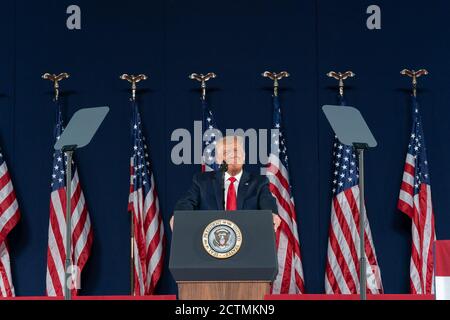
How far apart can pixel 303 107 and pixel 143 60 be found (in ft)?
5.13

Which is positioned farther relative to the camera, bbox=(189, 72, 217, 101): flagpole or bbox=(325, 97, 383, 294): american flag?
bbox=(189, 72, 217, 101): flagpole

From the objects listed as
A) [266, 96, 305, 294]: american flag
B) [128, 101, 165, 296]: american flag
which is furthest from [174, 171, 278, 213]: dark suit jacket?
[128, 101, 165, 296]: american flag

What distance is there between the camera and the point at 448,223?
808 cm

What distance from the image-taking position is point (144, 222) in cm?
791

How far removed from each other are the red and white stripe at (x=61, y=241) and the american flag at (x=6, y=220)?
382 millimetres

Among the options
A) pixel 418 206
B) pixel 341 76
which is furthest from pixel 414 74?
pixel 418 206

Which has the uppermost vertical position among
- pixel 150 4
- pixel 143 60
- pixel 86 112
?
pixel 150 4

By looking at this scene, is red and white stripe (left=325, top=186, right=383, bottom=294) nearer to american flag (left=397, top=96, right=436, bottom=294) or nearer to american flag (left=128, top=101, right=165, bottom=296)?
american flag (left=397, top=96, right=436, bottom=294)

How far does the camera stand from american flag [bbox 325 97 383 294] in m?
7.76
